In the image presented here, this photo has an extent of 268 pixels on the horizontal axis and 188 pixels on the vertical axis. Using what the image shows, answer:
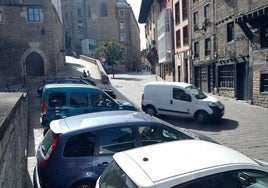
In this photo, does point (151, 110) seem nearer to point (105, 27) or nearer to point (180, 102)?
point (180, 102)

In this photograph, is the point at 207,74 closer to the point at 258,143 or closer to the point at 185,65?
the point at 185,65

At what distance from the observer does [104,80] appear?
98.2 ft

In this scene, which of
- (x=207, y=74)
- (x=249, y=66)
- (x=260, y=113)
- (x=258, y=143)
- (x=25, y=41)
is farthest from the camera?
(x=25, y=41)

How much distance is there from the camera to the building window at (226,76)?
19.4 meters

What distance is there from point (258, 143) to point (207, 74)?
15059mm

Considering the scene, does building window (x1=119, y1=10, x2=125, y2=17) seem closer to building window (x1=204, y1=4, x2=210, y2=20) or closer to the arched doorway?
the arched doorway

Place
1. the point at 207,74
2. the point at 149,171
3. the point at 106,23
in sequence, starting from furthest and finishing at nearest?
the point at 106,23 < the point at 207,74 < the point at 149,171

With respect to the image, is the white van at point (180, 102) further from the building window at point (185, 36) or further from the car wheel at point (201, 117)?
the building window at point (185, 36)

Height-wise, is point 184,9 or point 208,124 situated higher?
point 184,9

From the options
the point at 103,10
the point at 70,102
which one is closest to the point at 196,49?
the point at 70,102

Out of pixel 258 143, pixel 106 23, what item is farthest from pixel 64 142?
pixel 106 23

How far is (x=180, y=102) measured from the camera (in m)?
12.3

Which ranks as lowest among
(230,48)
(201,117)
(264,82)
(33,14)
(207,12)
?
(201,117)

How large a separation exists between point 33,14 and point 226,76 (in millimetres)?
21390
